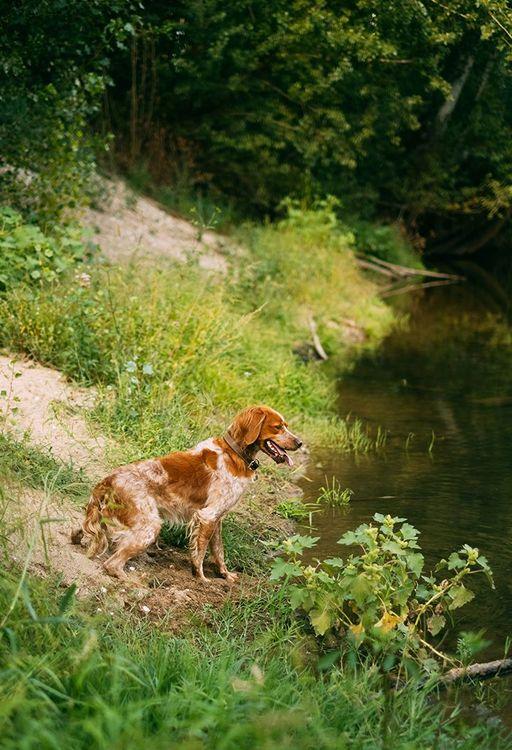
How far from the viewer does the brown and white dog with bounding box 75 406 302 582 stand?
5812mm

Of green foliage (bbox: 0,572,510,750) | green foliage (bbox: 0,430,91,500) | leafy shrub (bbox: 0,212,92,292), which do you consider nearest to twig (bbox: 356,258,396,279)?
leafy shrub (bbox: 0,212,92,292)

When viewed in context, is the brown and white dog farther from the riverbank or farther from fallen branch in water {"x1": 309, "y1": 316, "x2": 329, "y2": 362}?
fallen branch in water {"x1": 309, "y1": 316, "x2": 329, "y2": 362}

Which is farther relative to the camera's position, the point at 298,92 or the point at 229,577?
the point at 298,92

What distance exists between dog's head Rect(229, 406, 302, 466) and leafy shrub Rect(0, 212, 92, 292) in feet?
14.2

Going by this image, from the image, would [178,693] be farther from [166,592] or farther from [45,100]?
[45,100]

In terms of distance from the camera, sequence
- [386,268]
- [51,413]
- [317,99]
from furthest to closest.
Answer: [386,268] → [317,99] → [51,413]

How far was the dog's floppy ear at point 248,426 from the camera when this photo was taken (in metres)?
6.16

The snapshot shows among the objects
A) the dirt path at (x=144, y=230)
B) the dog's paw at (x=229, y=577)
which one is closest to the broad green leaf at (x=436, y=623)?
the dog's paw at (x=229, y=577)

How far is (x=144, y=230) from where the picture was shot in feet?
58.1

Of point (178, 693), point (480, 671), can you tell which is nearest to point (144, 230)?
point (480, 671)

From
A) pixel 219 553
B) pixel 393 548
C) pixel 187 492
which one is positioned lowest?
pixel 219 553

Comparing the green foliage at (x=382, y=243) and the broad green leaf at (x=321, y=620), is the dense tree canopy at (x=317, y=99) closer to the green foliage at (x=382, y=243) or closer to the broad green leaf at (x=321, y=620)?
the green foliage at (x=382, y=243)

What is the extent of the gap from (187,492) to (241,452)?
1.44 feet

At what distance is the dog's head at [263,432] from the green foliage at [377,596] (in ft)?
2.84
